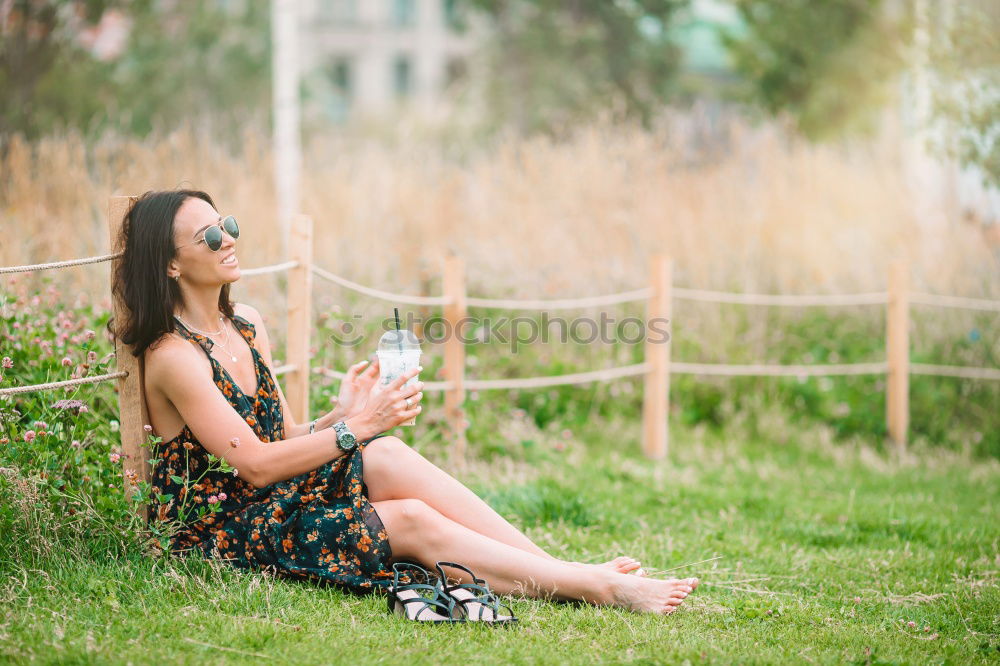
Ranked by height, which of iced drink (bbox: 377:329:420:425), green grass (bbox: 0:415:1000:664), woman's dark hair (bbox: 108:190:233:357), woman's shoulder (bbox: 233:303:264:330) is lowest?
green grass (bbox: 0:415:1000:664)

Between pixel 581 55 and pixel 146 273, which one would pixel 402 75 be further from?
pixel 146 273

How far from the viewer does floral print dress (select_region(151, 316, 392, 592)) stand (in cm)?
284

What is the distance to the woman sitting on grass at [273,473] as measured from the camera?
2.80m

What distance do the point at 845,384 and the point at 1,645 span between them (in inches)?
214

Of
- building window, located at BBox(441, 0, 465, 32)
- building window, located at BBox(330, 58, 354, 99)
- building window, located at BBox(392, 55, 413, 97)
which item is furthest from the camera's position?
building window, located at BBox(392, 55, 413, 97)

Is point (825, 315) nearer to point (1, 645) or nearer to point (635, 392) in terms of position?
point (635, 392)

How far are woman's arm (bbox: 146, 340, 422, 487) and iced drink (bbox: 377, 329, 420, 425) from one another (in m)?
0.05

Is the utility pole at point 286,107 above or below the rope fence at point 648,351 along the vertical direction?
above

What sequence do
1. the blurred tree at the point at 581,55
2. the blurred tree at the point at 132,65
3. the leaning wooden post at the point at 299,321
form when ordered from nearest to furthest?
the leaning wooden post at the point at 299,321
the blurred tree at the point at 132,65
the blurred tree at the point at 581,55

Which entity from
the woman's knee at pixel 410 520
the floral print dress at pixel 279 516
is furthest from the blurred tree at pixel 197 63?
the woman's knee at pixel 410 520

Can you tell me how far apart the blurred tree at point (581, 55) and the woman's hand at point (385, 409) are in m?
11.2

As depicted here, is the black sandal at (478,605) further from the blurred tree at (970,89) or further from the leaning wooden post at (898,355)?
the blurred tree at (970,89)

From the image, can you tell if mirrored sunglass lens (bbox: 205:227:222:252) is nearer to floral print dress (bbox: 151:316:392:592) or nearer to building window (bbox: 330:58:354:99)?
floral print dress (bbox: 151:316:392:592)

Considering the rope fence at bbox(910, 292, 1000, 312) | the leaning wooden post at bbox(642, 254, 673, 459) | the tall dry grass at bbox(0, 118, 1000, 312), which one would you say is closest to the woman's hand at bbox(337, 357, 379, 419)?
the tall dry grass at bbox(0, 118, 1000, 312)
